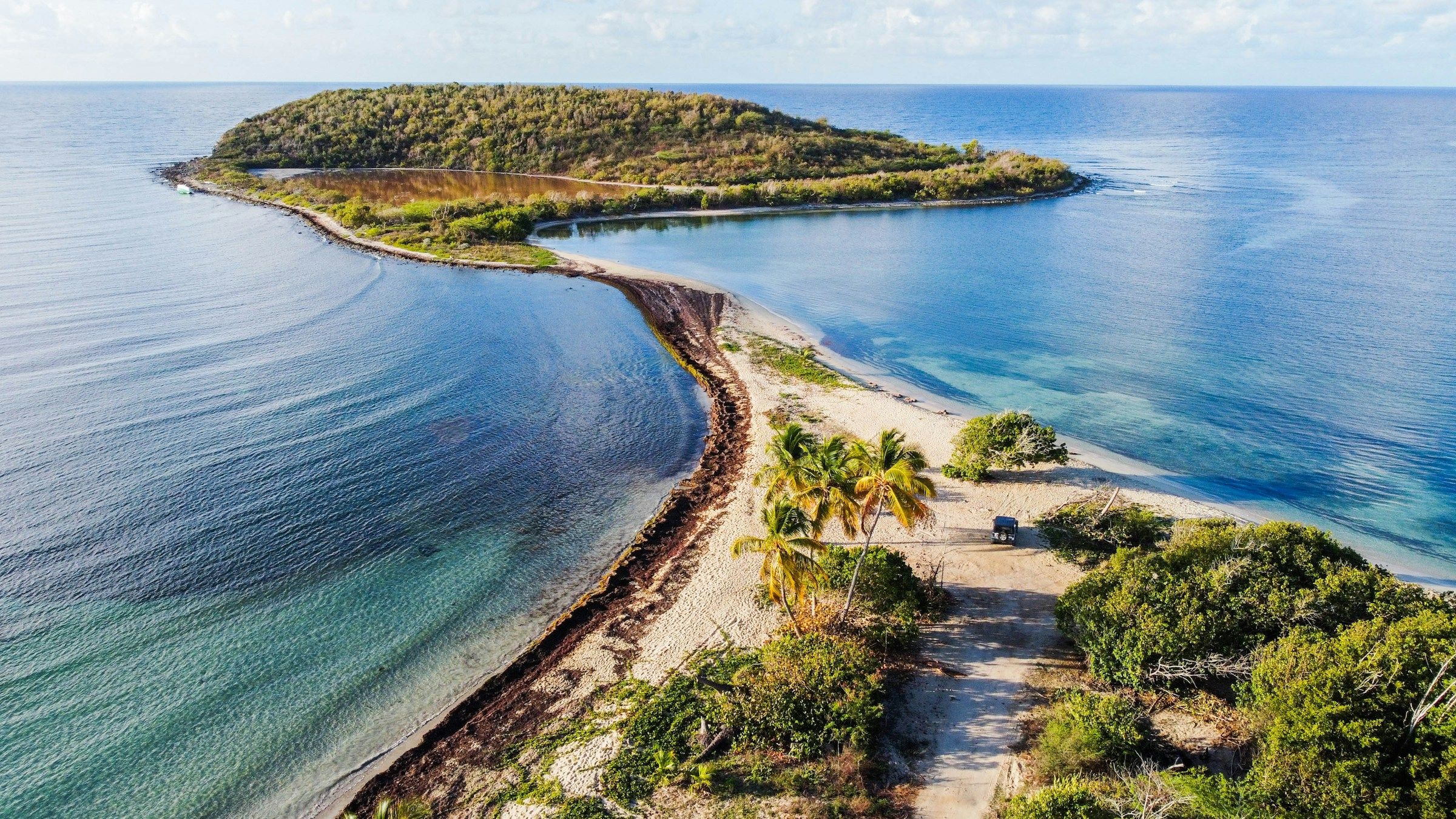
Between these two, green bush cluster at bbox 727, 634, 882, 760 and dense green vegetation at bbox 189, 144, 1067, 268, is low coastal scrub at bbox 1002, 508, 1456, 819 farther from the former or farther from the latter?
dense green vegetation at bbox 189, 144, 1067, 268

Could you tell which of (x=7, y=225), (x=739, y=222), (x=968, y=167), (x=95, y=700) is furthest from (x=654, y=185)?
(x=95, y=700)

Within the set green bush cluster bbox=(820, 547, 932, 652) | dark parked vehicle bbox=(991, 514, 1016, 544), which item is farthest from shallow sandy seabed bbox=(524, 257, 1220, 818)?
green bush cluster bbox=(820, 547, 932, 652)

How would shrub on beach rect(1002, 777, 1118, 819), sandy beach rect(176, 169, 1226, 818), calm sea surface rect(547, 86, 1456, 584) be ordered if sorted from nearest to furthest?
1. shrub on beach rect(1002, 777, 1118, 819)
2. sandy beach rect(176, 169, 1226, 818)
3. calm sea surface rect(547, 86, 1456, 584)

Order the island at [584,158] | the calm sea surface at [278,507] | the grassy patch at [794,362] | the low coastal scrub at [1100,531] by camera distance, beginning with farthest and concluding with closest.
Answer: the island at [584,158]
the grassy patch at [794,362]
the low coastal scrub at [1100,531]
the calm sea surface at [278,507]

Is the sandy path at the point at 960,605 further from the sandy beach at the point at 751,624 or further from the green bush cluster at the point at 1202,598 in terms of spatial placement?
the green bush cluster at the point at 1202,598

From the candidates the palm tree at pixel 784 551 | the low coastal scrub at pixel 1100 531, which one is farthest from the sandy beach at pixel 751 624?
the palm tree at pixel 784 551
